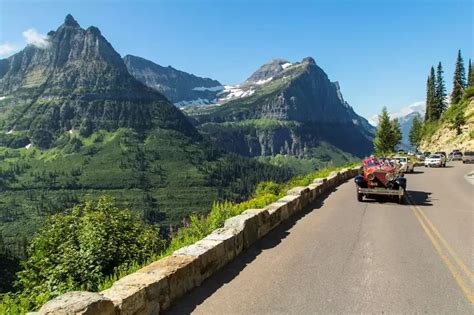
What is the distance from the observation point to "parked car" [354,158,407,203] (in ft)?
65.7

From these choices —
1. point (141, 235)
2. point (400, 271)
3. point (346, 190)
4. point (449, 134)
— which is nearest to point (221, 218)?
point (141, 235)

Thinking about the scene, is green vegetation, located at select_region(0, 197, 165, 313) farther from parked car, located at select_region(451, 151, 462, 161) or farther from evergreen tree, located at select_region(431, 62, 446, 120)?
evergreen tree, located at select_region(431, 62, 446, 120)

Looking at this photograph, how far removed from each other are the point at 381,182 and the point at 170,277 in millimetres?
15700

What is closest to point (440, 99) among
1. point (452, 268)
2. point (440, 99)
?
point (440, 99)

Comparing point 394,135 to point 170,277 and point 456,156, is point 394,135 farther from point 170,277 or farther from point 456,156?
point 170,277

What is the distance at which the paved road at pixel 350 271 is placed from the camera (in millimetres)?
7043

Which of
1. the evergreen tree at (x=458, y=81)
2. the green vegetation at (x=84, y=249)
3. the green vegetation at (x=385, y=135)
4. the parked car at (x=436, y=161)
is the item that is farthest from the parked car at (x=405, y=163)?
the evergreen tree at (x=458, y=81)

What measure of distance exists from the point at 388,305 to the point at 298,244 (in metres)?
4.52

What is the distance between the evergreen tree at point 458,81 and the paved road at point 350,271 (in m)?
120

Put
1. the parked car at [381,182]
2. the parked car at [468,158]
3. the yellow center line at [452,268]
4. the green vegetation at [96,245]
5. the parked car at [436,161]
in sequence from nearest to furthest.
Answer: the yellow center line at [452,268]
the green vegetation at [96,245]
the parked car at [381,182]
the parked car at [436,161]
the parked car at [468,158]

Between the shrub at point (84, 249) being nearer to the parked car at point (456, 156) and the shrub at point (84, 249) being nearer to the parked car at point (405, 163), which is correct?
the parked car at point (405, 163)

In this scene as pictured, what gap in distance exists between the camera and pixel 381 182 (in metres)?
20.4

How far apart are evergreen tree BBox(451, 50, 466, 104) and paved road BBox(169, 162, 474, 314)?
120289 mm

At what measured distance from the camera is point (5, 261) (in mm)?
99750
